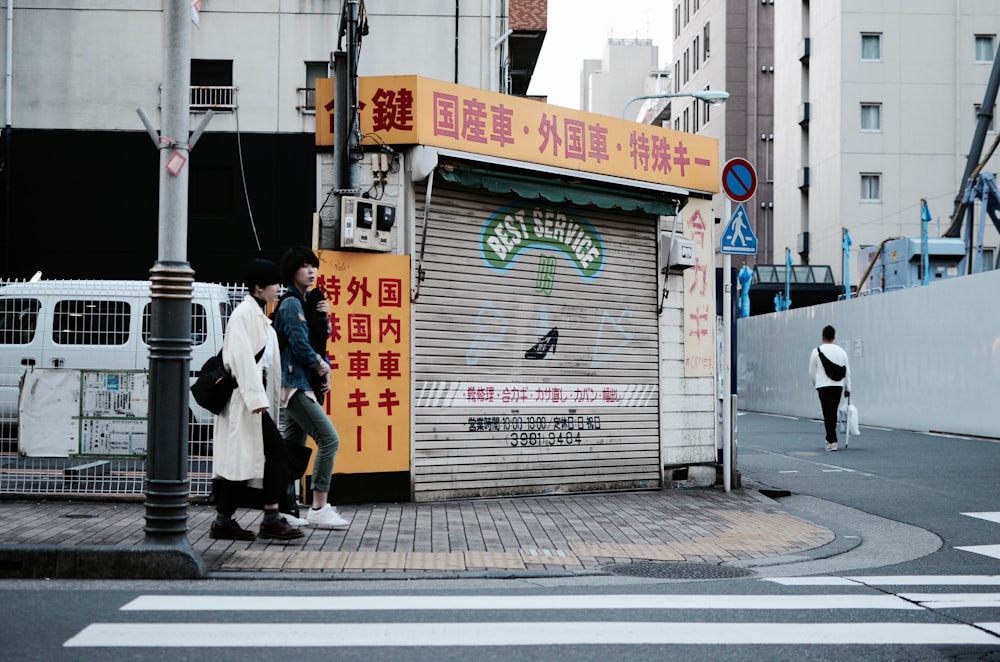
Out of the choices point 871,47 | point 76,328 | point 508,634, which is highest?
point 871,47

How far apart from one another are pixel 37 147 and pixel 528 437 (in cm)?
1920

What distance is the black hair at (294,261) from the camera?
8.09 meters

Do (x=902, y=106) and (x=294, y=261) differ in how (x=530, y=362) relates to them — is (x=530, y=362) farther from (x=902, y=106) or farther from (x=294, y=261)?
(x=902, y=106)

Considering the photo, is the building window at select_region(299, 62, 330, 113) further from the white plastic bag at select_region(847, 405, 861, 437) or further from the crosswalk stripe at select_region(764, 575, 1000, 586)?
the crosswalk stripe at select_region(764, 575, 1000, 586)

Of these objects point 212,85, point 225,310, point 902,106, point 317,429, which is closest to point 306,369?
point 317,429

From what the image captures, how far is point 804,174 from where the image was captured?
183 feet

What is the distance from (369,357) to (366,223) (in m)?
1.15

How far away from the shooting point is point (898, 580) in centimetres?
674

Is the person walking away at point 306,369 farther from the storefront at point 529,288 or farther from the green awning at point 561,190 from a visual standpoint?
the green awning at point 561,190

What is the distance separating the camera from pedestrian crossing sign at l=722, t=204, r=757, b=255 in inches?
446

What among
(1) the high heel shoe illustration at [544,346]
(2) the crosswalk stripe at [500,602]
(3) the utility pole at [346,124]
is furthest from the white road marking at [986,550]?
(3) the utility pole at [346,124]

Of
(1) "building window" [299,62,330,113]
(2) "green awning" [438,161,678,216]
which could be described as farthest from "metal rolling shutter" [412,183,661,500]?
(1) "building window" [299,62,330,113]

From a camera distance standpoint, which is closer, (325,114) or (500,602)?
(500,602)

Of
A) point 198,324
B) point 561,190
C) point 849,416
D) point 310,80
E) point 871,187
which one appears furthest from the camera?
point 871,187
